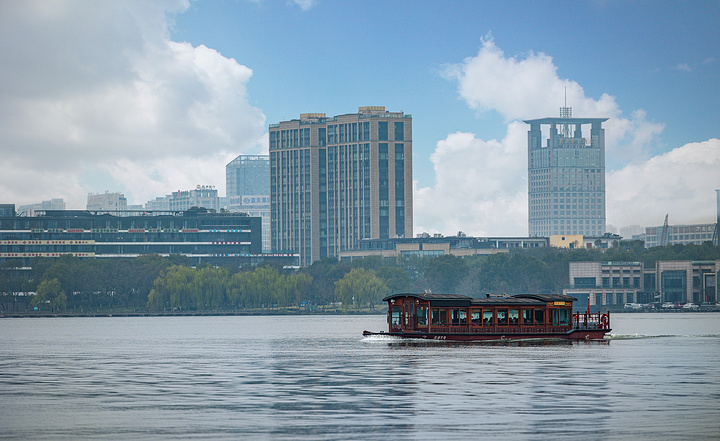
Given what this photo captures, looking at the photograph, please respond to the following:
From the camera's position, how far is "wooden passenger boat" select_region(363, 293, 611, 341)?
12212cm

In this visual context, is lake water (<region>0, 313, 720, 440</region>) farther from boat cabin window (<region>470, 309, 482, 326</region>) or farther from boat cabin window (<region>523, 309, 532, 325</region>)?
boat cabin window (<region>523, 309, 532, 325</region>)

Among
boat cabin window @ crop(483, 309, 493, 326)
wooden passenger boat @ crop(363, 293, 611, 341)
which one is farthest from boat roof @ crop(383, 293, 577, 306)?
boat cabin window @ crop(483, 309, 493, 326)

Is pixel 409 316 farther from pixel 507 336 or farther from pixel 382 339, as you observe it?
pixel 507 336

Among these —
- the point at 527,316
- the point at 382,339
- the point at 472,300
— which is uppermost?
the point at 472,300

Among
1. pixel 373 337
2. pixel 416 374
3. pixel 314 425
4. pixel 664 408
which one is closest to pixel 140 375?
pixel 416 374

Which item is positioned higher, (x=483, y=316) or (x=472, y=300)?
(x=472, y=300)

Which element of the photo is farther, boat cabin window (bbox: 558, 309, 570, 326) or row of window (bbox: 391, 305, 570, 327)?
boat cabin window (bbox: 558, 309, 570, 326)

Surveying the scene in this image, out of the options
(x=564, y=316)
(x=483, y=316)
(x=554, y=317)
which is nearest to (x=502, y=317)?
(x=483, y=316)

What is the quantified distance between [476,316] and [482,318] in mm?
680

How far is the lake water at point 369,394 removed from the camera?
49.0m

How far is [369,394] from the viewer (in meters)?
64.0

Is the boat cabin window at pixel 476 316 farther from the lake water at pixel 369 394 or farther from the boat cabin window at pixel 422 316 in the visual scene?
the lake water at pixel 369 394

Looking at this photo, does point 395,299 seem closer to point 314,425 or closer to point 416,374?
point 416,374

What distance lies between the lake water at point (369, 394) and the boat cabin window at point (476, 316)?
1323cm
